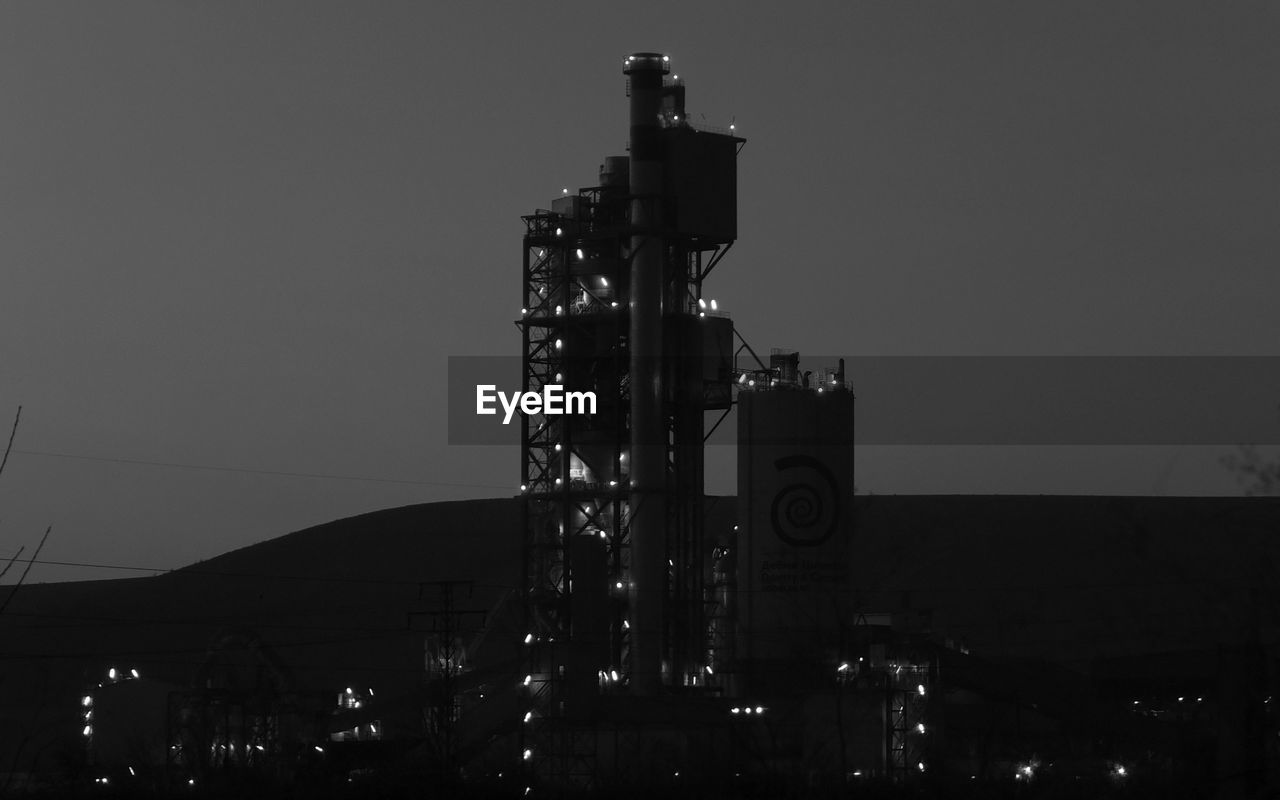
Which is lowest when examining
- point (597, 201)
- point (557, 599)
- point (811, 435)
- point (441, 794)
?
point (441, 794)

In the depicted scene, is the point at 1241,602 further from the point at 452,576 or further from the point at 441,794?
the point at 452,576

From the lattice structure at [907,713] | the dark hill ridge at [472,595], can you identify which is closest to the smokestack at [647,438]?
the lattice structure at [907,713]

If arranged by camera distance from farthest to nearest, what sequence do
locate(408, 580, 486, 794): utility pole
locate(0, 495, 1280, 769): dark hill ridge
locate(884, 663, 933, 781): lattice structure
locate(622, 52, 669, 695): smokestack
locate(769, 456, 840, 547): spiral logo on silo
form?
locate(0, 495, 1280, 769): dark hill ridge → locate(622, 52, 669, 695): smokestack → locate(769, 456, 840, 547): spiral logo on silo → locate(884, 663, 933, 781): lattice structure → locate(408, 580, 486, 794): utility pole

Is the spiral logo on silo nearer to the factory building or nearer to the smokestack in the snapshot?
the factory building

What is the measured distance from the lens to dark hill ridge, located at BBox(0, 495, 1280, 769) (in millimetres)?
137375

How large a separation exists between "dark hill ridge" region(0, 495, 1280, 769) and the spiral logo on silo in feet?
178

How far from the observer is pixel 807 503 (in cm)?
6544

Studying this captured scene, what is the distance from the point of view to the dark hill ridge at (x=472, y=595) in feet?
451

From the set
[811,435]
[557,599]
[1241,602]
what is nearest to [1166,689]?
[811,435]

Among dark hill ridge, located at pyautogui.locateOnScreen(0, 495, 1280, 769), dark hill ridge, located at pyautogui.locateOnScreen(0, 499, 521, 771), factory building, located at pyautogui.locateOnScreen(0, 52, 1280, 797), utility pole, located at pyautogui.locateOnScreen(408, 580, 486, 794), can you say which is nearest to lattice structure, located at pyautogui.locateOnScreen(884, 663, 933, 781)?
factory building, located at pyautogui.locateOnScreen(0, 52, 1280, 797)

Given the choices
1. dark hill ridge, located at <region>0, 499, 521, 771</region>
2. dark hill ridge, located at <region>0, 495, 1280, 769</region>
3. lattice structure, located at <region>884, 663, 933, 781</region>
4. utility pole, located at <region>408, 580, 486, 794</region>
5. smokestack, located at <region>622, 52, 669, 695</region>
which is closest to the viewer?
utility pole, located at <region>408, 580, 486, 794</region>

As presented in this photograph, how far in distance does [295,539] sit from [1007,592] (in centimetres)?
7729

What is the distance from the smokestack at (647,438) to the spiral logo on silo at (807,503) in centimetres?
448

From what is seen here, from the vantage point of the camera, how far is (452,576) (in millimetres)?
181875
